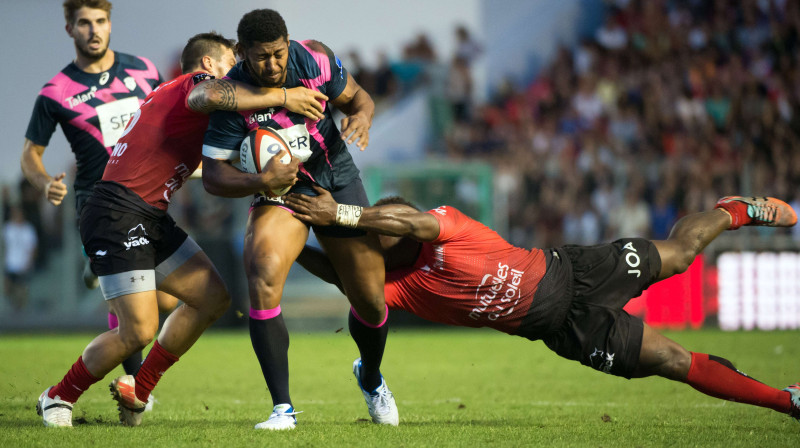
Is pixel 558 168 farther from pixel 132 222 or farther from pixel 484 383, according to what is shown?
pixel 132 222

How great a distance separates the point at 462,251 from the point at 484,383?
3.32 m

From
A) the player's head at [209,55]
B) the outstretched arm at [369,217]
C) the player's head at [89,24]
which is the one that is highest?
the player's head at [89,24]

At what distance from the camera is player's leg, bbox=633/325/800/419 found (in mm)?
5445

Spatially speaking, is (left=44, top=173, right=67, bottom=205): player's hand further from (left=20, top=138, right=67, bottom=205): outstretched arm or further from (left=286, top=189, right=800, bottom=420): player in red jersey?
(left=286, top=189, right=800, bottom=420): player in red jersey

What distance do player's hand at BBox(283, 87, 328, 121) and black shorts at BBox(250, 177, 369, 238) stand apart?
0.45 m

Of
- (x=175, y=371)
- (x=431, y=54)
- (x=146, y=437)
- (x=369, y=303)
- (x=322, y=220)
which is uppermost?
(x=431, y=54)

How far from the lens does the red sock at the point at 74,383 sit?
5605mm

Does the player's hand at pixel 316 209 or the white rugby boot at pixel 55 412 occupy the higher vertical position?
the player's hand at pixel 316 209

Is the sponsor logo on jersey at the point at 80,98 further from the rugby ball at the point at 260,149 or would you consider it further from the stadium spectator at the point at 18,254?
the stadium spectator at the point at 18,254

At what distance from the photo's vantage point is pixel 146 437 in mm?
5160

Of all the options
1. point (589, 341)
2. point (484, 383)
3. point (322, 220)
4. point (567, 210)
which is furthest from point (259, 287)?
point (567, 210)

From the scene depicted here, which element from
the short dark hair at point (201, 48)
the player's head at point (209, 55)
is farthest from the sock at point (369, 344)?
the short dark hair at point (201, 48)

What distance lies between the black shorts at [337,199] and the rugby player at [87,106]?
157 cm

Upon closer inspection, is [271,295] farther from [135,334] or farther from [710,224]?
[710,224]
